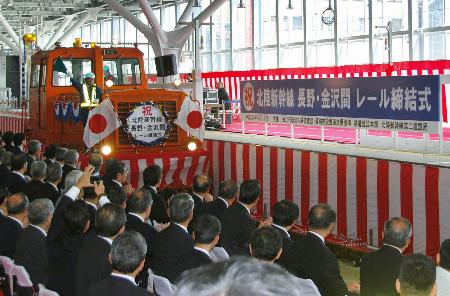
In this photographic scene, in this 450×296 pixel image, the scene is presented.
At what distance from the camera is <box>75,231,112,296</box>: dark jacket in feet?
15.5

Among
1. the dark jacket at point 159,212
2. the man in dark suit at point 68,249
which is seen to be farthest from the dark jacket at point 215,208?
the man in dark suit at point 68,249

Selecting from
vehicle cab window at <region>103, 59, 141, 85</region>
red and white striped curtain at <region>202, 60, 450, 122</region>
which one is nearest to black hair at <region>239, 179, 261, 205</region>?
red and white striped curtain at <region>202, 60, 450, 122</region>

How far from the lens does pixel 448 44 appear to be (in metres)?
19.0

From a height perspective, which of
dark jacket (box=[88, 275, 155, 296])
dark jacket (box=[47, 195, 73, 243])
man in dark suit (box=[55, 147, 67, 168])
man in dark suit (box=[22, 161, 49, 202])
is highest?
man in dark suit (box=[55, 147, 67, 168])

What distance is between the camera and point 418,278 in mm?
3639

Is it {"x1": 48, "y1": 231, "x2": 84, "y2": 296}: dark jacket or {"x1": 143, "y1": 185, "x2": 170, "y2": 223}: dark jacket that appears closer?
{"x1": 48, "y1": 231, "x2": 84, "y2": 296}: dark jacket

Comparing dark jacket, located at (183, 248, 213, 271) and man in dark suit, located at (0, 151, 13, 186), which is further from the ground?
man in dark suit, located at (0, 151, 13, 186)

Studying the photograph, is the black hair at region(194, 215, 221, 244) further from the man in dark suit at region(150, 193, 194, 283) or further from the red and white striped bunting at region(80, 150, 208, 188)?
the red and white striped bunting at region(80, 150, 208, 188)

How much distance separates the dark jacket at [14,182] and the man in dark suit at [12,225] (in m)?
2.25

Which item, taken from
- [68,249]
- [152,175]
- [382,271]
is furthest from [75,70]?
[382,271]

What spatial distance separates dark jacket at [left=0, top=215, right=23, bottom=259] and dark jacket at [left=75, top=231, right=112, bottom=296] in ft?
4.56

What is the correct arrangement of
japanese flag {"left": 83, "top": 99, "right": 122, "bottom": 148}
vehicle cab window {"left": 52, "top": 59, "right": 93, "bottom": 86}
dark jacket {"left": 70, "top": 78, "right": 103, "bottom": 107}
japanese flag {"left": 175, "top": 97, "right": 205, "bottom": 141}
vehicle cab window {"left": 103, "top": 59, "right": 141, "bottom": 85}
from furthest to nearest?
vehicle cab window {"left": 103, "top": 59, "right": 141, "bottom": 85}, vehicle cab window {"left": 52, "top": 59, "right": 93, "bottom": 86}, dark jacket {"left": 70, "top": 78, "right": 103, "bottom": 107}, japanese flag {"left": 175, "top": 97, "right": 205, "bottom": 141}, japanese flag {"left": 83, "top": 99, "right": 122, "bottom": 148}

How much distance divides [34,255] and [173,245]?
108 cm

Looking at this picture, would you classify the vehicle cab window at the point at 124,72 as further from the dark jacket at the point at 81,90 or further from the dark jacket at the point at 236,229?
the dark jacket at the point at 236,229
